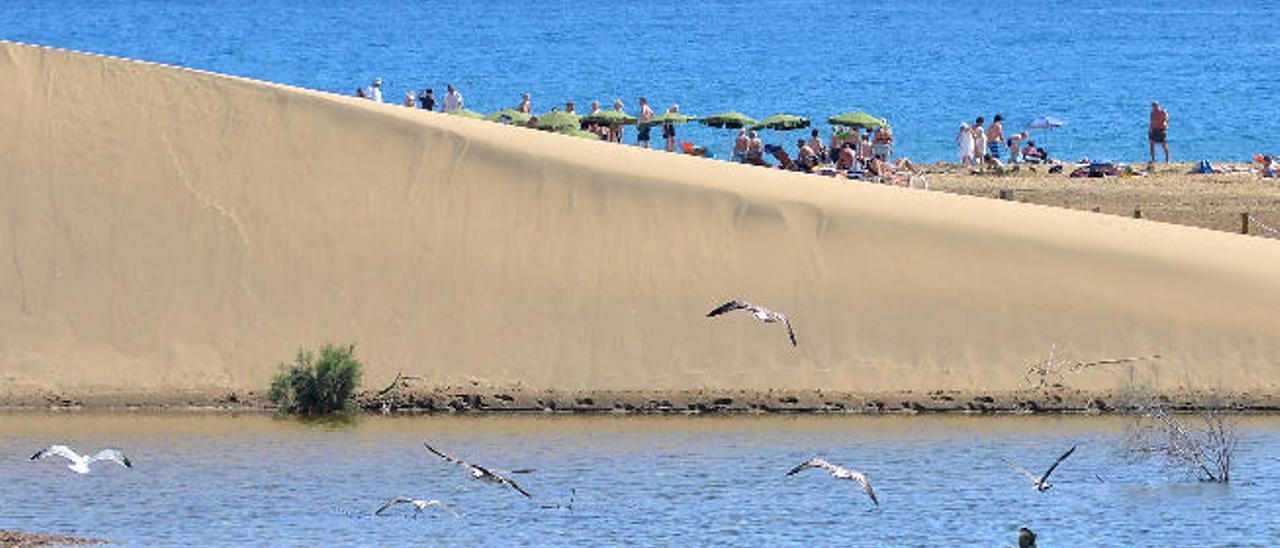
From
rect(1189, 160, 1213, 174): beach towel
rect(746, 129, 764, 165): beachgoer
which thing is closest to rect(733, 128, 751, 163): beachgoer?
rect(746, 129, 764, 165): beachgoer

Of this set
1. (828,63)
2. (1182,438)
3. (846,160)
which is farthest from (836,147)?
(828,63)

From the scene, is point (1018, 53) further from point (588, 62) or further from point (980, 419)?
point (980, 419)

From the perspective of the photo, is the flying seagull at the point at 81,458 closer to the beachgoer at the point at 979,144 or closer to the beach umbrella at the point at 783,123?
the beachgoer at the point at 979,144

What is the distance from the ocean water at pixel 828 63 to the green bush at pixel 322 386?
1685 inches

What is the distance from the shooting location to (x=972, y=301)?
41.3 metres

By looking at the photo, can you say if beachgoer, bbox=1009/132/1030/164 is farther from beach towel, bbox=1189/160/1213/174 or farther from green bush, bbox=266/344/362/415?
green bush, bbox=266/344/362/415

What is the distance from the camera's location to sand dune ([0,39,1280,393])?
39.8 meters

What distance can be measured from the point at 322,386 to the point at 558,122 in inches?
746

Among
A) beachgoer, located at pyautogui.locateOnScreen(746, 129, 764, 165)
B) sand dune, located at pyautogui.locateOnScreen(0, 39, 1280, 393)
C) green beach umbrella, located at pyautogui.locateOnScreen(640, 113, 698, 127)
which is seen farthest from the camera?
green beach umbrella, located at pyautogui.locateOnScreen(640, 113, 698, 127)

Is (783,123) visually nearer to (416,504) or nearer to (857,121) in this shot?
(857,121)

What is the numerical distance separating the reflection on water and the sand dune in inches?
84.1

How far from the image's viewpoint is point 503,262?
138 feet

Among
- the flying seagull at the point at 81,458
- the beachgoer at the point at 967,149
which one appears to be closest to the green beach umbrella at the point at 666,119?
the beachgoer at the point at 967,149

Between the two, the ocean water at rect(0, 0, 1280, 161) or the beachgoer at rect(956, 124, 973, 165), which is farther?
the ocean water at rect(0, 0, 1280, 161)
